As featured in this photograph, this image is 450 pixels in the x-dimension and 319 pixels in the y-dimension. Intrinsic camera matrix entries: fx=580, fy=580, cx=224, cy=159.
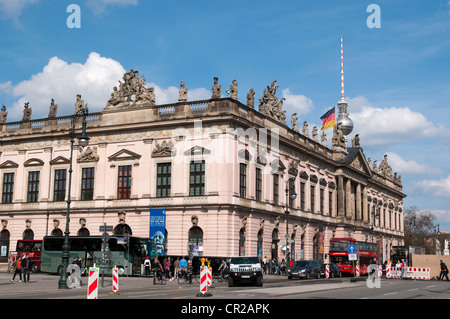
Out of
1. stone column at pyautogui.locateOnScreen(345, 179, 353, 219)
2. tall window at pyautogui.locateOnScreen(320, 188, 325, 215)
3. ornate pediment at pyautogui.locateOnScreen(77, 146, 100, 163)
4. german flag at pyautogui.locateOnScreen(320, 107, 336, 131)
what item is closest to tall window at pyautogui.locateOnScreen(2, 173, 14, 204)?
ornate pediment at pyautogui.locateOnScreen(77, 146, 100, 163)

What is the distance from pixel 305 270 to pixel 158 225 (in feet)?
45.5

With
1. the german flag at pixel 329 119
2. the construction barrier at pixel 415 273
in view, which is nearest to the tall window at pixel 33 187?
Result: the german flag at pixel 329 119

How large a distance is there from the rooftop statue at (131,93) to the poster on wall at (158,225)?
1053 centimetres

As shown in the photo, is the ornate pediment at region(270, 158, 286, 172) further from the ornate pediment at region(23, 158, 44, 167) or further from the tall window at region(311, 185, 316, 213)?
the ornate pediment at region(23, 158, 44, 167)

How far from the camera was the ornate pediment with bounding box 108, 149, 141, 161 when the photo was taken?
5425cm

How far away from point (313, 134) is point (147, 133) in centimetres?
2715

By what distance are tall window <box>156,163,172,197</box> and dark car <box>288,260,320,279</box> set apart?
13.5m

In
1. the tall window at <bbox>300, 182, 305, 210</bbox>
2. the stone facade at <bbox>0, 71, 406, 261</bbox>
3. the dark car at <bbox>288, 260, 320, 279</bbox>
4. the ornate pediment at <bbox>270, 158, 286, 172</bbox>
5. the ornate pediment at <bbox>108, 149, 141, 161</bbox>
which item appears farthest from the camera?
the tall window at <bbox>300, 182, 305, 210</bbox>

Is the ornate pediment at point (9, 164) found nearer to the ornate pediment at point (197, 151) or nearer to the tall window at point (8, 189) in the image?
the tall window at point (8, 189)

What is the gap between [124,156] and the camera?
54938 millimetres

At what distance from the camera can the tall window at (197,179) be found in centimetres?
5102

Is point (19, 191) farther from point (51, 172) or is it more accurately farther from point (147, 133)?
point (147, 133)

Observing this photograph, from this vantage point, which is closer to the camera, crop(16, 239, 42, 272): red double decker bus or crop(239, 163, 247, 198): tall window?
crop(16, 239, 42, 272): red double decker bus

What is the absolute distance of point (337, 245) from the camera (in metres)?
57.8
